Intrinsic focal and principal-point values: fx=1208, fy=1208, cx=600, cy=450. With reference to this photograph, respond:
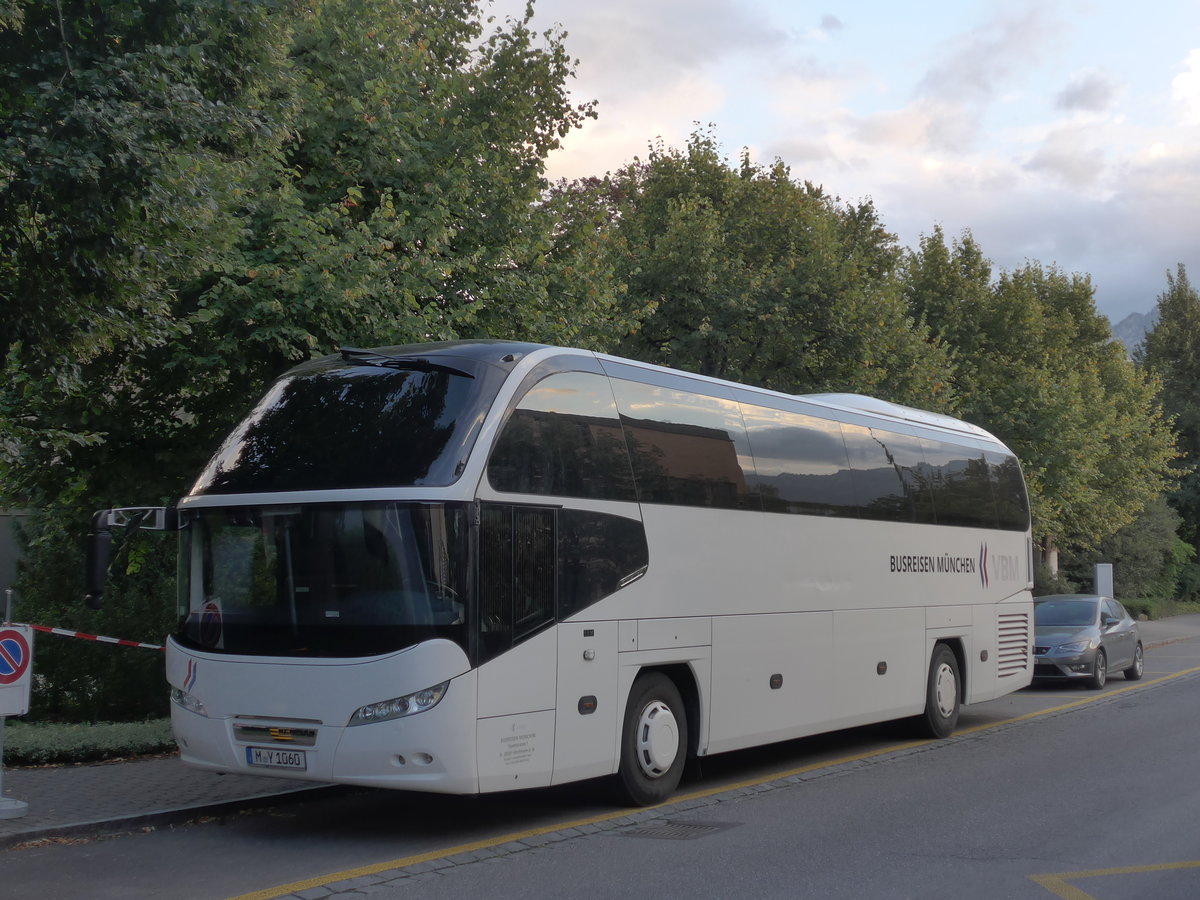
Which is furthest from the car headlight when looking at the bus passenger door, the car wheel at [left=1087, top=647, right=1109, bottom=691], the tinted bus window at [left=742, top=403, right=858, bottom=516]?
the bus passenger door

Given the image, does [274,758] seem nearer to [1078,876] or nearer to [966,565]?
[1078,876]

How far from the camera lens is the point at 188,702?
8930 millimetres

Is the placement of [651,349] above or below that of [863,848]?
above

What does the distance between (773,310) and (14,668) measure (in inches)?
729

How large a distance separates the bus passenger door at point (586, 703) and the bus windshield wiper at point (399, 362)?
2.07m

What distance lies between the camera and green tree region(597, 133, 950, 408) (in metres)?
25.2

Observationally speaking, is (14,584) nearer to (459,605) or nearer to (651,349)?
→ (459,605)

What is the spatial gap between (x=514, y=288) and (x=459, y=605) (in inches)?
337

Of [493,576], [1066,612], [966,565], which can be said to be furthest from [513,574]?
[1066,612]

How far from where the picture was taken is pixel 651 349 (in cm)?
2678

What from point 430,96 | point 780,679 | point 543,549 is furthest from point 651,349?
point 543,549

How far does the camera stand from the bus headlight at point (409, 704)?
801 centimetres

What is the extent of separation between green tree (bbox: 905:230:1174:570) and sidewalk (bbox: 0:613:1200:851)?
82.2ft

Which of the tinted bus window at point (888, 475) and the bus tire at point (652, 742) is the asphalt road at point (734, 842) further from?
the tinted bus window at point (888, 475)
